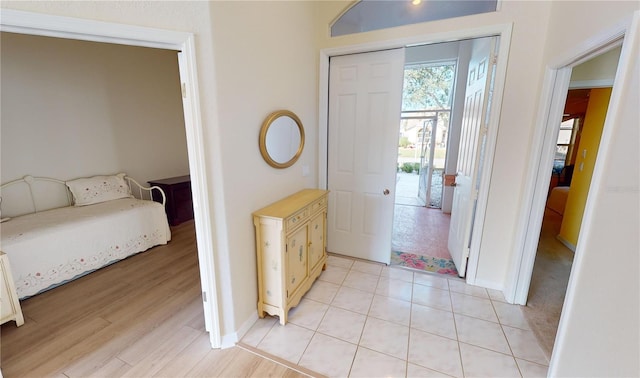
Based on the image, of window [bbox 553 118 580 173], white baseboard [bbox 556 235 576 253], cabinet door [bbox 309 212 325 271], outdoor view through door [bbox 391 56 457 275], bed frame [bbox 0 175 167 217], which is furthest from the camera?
window [bbox 553 118 580 173]

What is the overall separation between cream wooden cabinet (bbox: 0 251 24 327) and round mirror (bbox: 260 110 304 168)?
1.99 m

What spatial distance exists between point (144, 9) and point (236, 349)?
2119mm

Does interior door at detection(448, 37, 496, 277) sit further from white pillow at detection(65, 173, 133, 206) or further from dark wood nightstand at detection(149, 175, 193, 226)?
white pillow at detection(65, 173, 133, 206)

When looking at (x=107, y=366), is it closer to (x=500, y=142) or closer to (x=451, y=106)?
(x=500, y=142)

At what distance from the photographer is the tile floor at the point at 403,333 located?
1.64 meters

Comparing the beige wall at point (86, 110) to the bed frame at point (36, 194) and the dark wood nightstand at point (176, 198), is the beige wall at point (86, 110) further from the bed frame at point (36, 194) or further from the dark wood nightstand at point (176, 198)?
the dark wood nightstand at point (176, 198)

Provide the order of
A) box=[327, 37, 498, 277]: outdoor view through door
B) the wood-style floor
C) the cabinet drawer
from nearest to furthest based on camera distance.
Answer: the wood-style floor → the cabinet drawer → box=[327, 37, 498, 277]: outdoor view through door

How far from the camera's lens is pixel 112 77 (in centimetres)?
355

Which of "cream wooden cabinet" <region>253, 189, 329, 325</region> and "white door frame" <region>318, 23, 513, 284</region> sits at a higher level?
"white door frame" <region>318, 23, 513, 284</region>

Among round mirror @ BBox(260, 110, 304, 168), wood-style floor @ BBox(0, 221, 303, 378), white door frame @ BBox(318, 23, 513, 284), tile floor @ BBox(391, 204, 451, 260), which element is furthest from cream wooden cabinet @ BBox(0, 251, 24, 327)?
tile floor @ BBox(391, 204, 451, 260)

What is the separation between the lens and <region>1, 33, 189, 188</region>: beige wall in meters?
2.80

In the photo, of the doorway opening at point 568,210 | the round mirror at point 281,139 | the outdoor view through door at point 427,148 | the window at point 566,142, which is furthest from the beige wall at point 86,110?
the window at point 566,142

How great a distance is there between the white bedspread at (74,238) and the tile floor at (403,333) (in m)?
2.03

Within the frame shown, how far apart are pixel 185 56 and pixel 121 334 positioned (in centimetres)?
204
